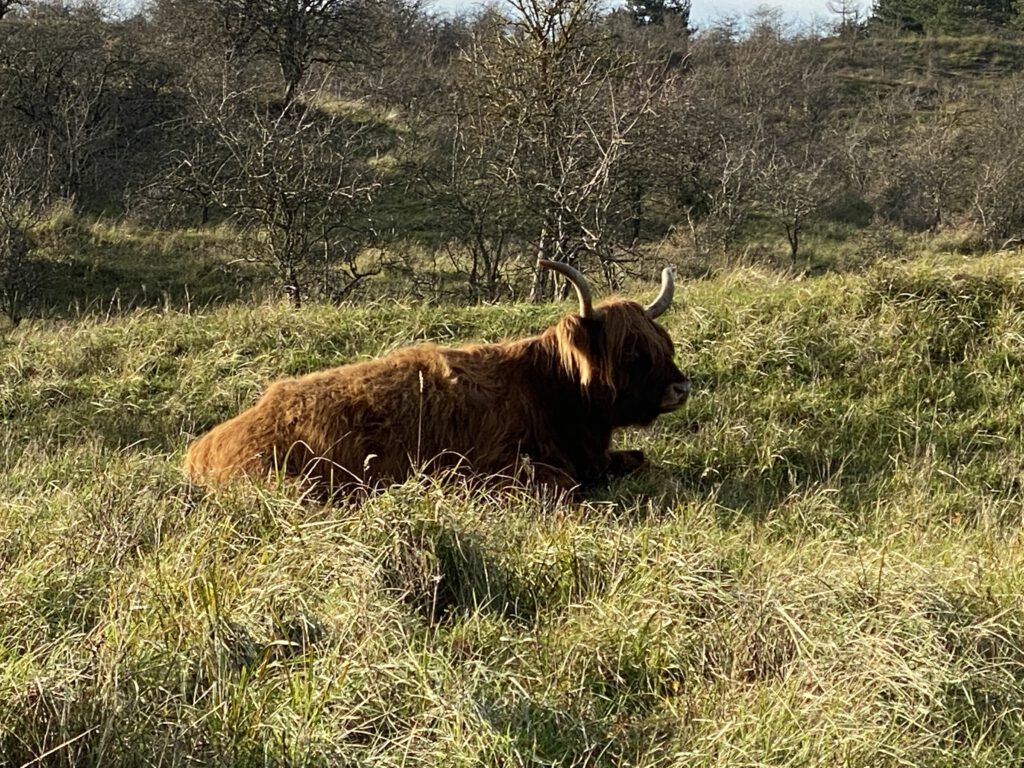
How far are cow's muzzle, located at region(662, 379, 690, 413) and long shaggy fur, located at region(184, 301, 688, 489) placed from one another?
0.02 m

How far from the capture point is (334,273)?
1476 cm

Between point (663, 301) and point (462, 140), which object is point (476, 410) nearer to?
point (663, 301)

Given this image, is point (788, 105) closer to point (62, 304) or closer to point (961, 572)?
point (62, 304)

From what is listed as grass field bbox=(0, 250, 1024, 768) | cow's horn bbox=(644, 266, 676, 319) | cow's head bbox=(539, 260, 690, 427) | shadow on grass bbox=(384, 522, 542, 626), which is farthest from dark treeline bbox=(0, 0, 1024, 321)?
shadow on grass bbox=(384, 522, 542, 626)

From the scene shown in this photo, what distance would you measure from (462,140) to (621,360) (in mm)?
12761

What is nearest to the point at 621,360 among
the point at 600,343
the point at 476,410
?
the point at 600,343

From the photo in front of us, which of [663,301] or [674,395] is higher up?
[663,301]

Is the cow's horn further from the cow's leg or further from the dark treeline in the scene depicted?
the dark treeline

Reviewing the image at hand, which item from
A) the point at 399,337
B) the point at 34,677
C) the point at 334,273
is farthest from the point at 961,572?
the point at 334,273

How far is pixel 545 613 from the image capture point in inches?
124

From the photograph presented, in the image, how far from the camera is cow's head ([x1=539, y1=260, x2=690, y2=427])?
534cm

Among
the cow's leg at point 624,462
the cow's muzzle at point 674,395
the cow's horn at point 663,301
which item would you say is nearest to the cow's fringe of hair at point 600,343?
the cow's muzzle at point 674,395

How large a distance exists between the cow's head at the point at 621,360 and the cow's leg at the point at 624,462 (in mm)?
203

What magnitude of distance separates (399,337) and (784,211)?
18517mm
